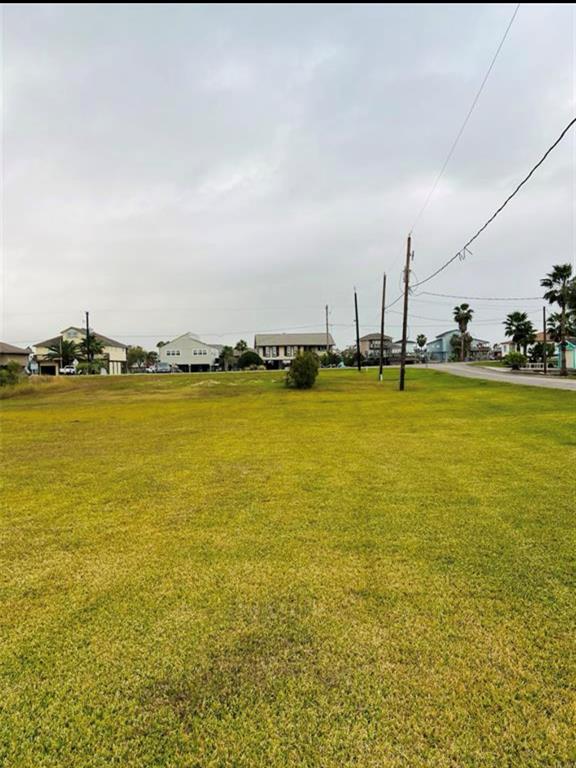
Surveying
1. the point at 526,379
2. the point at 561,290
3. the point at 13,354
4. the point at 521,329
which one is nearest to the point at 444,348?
the point at 521,329

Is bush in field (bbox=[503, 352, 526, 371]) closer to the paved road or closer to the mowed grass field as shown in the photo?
the paved road

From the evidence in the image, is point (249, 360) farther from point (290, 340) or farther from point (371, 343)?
point (371, 343)

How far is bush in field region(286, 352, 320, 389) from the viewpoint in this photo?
1149 inches

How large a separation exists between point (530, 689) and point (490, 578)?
1.17 metres

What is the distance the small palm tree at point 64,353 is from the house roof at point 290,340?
3462cm

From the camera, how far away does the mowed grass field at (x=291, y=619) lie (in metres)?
2.03

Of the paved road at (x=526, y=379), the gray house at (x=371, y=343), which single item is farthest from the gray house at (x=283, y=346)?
the paved road at (x=526, y=379)

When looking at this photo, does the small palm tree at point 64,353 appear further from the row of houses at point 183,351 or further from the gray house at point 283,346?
the gray house at point 283,346

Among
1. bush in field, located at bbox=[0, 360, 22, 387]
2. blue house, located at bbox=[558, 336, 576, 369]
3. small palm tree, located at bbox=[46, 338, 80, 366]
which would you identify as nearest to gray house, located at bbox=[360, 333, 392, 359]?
blue house, located at bbox=[558, 336, 576, 369]

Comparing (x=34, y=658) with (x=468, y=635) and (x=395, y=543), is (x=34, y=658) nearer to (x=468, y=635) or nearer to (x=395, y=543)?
(x=468, y=635)

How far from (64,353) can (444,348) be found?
88.5 metres

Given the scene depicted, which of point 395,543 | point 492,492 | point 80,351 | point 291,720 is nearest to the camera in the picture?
point 291,720

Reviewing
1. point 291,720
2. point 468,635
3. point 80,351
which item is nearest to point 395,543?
point 468,635

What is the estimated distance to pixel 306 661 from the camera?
252cm
